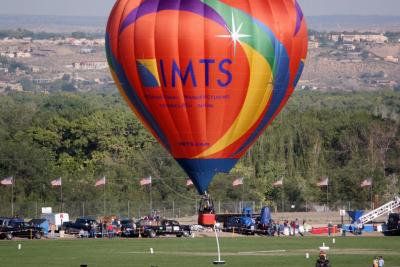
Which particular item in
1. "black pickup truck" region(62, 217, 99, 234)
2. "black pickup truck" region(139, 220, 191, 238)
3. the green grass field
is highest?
"black pickup truck" region(62, 217, 99, 234)

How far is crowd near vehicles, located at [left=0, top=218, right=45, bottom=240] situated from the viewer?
3280 inches

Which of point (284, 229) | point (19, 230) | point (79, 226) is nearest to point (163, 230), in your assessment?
point (79, 226)

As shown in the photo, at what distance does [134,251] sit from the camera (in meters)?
69.8

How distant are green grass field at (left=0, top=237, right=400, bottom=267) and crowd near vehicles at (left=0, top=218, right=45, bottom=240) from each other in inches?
105

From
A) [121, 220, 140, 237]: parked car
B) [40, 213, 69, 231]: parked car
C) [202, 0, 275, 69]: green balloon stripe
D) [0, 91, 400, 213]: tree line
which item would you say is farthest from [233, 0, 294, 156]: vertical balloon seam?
[0, 91, 400, 213]: tree line

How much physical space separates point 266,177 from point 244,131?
204 feet

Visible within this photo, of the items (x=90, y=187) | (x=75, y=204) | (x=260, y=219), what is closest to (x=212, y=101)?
(x=260, y=219)

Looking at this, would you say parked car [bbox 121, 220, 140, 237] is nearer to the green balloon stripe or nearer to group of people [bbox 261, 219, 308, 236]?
group of people [bbox 261, 219, 308, 236]

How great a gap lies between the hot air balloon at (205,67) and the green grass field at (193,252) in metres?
4.31

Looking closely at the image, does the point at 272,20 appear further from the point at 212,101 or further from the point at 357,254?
the point at 357,254

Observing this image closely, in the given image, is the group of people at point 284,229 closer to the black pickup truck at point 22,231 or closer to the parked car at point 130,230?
the parked car at point 130,230

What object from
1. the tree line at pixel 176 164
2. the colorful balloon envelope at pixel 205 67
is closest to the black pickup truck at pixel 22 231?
the colorful balloon envelope at pixel 205 67

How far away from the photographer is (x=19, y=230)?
83938 mm

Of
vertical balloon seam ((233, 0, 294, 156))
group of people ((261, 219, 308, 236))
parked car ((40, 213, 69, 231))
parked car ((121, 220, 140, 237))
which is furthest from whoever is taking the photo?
Result: parked car ((40, 213, 69, 231))
